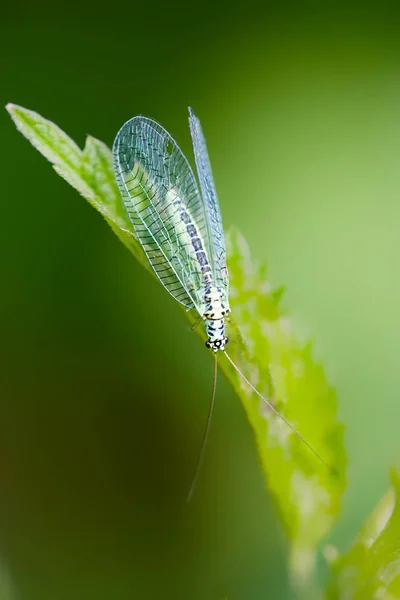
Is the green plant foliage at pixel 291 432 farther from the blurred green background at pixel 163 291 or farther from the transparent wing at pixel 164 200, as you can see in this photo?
the blurred green background at pixel 163 291

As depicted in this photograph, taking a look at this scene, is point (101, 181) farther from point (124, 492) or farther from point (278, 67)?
point (278, 67)

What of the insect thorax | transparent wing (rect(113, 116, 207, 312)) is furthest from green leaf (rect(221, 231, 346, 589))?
the insect thorax

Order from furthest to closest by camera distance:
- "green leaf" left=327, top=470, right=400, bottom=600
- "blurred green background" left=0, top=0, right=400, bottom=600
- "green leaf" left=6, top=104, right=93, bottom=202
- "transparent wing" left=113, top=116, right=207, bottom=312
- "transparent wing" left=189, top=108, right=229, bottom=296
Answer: "blurred green background" left=0, top=0, right=400, bottom=600
"transparent wing" left=189, top=108, right=229, bottom=296
"transparent wing" left=113, top=116, right=207, bottom=312
"green leaf" left=6, top=104, right=93, bottom=202
"green leaf" left=327, top=470, right=400, bottom=600

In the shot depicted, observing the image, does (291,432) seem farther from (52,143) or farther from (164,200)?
(164,200)

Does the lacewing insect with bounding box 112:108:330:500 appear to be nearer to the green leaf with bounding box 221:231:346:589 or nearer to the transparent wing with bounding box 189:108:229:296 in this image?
the transparent wing with bounding box 189:108:229:296

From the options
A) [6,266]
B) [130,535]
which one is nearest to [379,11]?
[6,266]

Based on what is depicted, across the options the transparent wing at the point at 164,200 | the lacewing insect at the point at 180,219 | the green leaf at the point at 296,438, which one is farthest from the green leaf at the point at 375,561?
the transparent wing at the point at 164,200

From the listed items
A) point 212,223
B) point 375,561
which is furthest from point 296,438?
point 212,223
